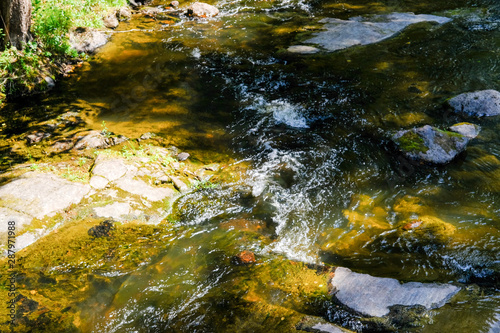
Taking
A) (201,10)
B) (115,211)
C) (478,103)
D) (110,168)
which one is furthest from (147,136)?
(201,10)

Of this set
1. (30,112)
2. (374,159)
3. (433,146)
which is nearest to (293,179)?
(374,159)

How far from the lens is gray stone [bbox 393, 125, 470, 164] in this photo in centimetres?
584

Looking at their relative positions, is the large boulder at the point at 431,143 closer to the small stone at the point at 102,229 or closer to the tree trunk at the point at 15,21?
the small stone at the point at 102,229

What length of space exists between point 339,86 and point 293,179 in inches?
139

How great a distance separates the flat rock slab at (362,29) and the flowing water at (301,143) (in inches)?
15.5

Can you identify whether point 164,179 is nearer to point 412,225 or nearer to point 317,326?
point 317,326

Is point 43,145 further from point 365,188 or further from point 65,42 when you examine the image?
point 365,188

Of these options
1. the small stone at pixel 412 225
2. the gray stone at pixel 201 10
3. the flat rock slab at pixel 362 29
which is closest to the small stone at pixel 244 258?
the small stone at pixel 412 225

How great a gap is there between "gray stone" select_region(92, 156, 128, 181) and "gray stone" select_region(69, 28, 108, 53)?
6.15 m

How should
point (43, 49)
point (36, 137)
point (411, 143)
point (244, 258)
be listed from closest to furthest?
point (244, 258), point (411, 143), point (36, 137), point (43, 49)

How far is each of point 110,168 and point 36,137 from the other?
2.38m

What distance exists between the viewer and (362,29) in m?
10.7

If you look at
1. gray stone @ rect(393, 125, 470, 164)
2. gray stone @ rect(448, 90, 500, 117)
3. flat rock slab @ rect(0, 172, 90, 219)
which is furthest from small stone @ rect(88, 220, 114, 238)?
gray stone @ rect(448, 90, 500, 117)

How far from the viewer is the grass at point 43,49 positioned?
26.9ft
